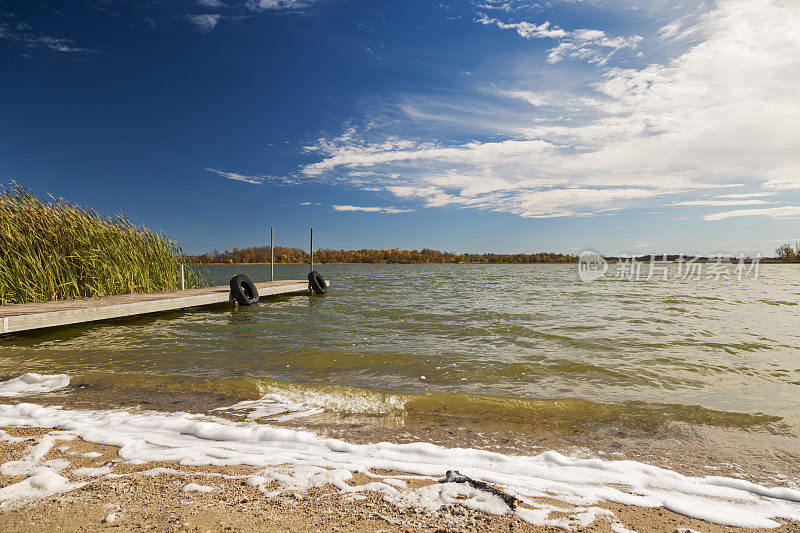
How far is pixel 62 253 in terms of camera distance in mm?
10695

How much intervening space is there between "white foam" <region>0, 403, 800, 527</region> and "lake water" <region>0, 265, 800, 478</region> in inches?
15.4

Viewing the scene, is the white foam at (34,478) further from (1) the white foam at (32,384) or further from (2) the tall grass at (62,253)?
(2) the tall grass at (62,253)

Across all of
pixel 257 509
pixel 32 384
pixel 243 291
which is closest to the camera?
pixel 257 509

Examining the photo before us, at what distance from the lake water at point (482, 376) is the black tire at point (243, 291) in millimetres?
3355

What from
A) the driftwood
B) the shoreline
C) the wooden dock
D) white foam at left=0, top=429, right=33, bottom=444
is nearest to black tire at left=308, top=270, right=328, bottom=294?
the wooden dock

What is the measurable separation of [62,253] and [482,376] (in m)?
11.7

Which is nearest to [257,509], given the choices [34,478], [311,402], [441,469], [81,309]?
[441,469]

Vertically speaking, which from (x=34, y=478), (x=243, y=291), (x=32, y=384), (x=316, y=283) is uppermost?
(x=34, y=478)

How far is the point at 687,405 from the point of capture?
180 inches

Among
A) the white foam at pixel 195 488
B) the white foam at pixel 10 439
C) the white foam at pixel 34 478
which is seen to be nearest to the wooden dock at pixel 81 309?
the white foam at pixel 10 439

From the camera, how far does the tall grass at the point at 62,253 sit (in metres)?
9.72

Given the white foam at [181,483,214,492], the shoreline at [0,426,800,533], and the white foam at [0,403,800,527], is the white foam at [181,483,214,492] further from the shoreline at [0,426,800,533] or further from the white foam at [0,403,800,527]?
the white foam at [0,403,800,527]

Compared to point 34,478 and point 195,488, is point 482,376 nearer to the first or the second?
point 195,488

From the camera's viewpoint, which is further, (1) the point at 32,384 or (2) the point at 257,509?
(1) the point at 32,384
